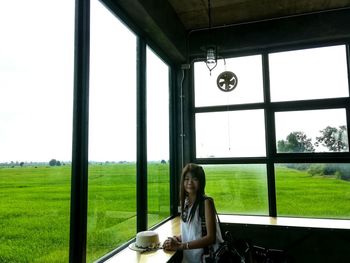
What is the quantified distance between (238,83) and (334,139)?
4.15 feet

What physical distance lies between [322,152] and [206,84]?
1597 millimetres

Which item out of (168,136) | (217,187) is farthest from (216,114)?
(217,187)

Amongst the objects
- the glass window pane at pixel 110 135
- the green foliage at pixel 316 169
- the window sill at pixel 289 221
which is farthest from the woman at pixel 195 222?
the green foliage at pixel 316 169

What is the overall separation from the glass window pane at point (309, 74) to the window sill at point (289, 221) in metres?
1.36

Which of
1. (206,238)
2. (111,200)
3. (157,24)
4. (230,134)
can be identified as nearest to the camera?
(206,238)

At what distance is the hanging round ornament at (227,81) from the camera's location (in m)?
3.27

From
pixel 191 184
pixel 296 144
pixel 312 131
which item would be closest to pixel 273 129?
pixel 296 144

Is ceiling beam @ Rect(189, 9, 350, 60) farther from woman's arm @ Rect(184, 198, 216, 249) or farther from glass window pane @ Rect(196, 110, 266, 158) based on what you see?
woman's arm @ Rect(184, 198, 216, 249)

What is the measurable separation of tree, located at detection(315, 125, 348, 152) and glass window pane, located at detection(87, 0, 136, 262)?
7.05 feet

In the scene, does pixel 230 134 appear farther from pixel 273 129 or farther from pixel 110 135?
pixel 110 135

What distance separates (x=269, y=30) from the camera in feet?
10.6

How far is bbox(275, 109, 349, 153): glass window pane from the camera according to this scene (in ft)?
9.78

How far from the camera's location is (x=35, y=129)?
1325 mm

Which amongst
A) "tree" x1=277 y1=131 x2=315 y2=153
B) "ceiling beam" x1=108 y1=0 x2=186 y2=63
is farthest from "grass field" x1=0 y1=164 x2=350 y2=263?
"ceiling beam" x1=108 y1=0 x2=186 y2=63
